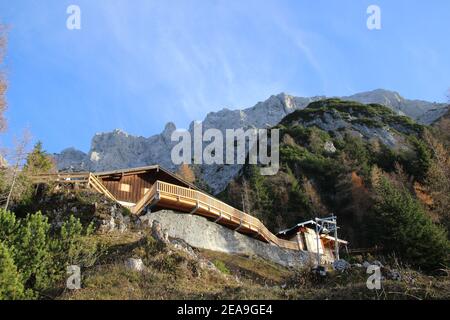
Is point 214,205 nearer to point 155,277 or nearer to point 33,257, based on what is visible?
point 155,277

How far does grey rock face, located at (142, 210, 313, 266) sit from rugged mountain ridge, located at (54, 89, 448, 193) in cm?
8402

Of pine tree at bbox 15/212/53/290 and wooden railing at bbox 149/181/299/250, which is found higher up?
wooden railing at bbox 149/181/299/250

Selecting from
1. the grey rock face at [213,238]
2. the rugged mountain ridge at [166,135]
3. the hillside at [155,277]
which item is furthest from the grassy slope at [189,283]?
the rugged mountain ridge at [166,135]

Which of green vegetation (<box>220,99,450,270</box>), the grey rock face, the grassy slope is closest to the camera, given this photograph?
the grassy slope

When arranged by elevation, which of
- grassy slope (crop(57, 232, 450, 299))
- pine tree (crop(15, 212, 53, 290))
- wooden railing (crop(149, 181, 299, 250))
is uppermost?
wooden railing (crop(149, 181, 299, 250))

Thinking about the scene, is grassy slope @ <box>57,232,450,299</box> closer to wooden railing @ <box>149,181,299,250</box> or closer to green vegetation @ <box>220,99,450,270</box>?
wooden railing @ <box>149,181,299,250</box>

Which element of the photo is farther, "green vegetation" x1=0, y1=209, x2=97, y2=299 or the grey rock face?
the grey rock face

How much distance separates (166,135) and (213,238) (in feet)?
353

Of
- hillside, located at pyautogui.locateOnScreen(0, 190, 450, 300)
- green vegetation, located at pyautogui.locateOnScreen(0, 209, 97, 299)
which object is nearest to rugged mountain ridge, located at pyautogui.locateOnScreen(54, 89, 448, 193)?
hillside, located at pyautogui.locateOnScreen(0, 190, 450, 300)

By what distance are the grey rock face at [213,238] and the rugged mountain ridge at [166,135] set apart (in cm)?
8402

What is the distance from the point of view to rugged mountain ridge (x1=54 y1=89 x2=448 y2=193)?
12769 cm

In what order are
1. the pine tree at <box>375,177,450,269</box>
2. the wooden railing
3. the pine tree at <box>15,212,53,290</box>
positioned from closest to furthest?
the pine tree at <box>15,212,53,290</box> < the wooden railing < the pine tree at <box>375,177,450,269</box>

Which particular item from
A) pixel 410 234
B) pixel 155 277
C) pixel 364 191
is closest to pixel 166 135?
pixel 364 191
